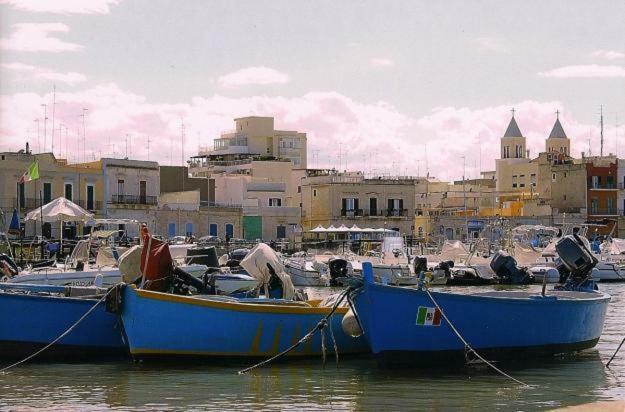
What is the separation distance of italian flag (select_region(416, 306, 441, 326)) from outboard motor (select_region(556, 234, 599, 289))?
15.6ft

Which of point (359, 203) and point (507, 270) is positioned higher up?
point (359, 203)

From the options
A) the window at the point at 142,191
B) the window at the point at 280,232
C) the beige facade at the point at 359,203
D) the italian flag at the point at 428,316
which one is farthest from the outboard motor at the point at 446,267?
the italian flag at the point at 428,316

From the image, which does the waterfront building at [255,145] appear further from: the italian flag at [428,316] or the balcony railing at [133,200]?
the italian flag at [428,316]

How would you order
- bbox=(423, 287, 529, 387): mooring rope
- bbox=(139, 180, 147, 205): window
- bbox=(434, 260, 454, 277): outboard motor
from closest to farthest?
bbox=(423, 287, 529, 387): mooring rope < bbox=(434, 260, 454, 277): outboard motor < bbox=(139, 180, 147, 205): window

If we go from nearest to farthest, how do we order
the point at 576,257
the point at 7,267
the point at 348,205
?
1. the point at 576,257
2. the point at 7,267
3. the point at 348,205

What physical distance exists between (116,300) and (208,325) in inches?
64.2

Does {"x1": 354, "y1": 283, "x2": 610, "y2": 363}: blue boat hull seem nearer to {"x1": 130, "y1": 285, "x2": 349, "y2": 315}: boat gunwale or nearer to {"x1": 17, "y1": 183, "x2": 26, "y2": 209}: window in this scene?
{"x1": 130, "y1": 285, "x2": 349, "y2": 315}: boat gunwale

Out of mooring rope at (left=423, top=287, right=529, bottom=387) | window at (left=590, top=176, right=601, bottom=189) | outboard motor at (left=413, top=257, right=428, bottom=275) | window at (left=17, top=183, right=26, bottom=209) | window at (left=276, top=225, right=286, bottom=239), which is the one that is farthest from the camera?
window at (left=590, top=176, right=601, bottom=189)

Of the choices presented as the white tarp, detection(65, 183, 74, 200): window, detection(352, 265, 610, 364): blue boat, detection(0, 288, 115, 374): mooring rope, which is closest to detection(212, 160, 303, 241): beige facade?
detection(65, 183, 74, 200): window

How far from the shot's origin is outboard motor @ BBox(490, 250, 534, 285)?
5544cm

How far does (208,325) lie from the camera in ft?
68.9

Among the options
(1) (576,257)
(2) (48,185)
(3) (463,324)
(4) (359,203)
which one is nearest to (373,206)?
(4) (359,203)

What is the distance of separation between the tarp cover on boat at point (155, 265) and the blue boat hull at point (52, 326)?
0.94 m

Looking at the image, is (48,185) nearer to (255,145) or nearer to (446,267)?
(446,267)
